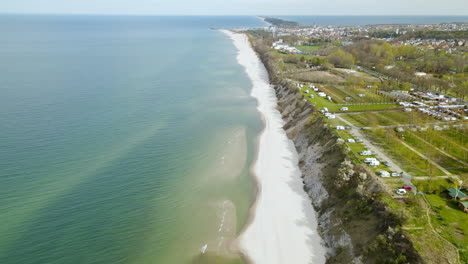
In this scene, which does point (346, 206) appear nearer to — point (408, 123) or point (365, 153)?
point (365, 153)

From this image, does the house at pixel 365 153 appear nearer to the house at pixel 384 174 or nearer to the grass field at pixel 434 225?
the house at pixel 384 174

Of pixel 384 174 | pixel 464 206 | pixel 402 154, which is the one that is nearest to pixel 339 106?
pixel 402 154

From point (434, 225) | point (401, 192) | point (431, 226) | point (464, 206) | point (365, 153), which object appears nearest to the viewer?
point (431, 226)

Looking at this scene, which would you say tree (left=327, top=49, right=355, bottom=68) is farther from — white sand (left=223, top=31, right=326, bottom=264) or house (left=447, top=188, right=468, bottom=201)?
house (left=447, top=188, right=468, bottom=201)

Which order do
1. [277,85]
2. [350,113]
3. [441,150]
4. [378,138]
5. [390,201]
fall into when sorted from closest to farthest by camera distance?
[390,201] < [441,150] < [378,138] < [350,113] < [277,85]

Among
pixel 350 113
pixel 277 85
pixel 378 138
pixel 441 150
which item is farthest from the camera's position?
pixel 277 85

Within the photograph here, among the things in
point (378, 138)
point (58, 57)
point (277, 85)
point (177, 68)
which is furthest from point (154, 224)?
point (58, 57)

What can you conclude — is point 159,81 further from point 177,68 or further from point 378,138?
point 378,138

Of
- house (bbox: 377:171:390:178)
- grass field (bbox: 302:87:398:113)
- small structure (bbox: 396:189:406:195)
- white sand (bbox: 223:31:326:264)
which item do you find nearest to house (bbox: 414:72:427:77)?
grass field (bbox: 302:87:398:113)
